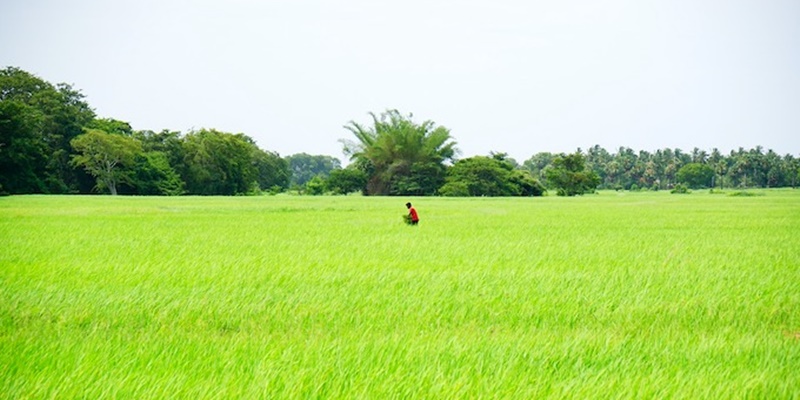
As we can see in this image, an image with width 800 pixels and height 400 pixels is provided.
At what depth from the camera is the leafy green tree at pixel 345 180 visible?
169 feet

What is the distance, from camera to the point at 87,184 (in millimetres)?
43469

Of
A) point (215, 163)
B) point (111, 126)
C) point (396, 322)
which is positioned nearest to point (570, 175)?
point (215, 163)

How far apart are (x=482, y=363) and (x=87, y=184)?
46.7m

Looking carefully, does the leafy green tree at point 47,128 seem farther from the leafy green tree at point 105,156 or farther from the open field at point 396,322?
the open field at point 396,322

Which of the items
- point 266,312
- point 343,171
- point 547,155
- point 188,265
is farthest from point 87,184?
point 547,155

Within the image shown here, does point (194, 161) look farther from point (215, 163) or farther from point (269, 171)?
point (269, 171)

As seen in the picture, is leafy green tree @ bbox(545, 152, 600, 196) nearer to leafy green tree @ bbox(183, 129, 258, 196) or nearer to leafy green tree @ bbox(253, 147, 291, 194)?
leafy green tree @ bbox(183, 129, 258, 196)

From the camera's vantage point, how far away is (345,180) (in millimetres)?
→ 51938

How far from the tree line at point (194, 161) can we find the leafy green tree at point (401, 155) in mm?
93

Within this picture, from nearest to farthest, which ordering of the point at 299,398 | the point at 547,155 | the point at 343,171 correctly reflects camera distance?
1. the point at 299,398
2. the point at 343,171
3. the point at 547,155

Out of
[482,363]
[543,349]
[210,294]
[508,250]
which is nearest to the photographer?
[482,363]

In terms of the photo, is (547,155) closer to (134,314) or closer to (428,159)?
(428,159)

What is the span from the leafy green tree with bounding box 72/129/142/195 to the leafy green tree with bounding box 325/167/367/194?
1585 centimetres

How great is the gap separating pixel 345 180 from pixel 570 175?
1924cm
